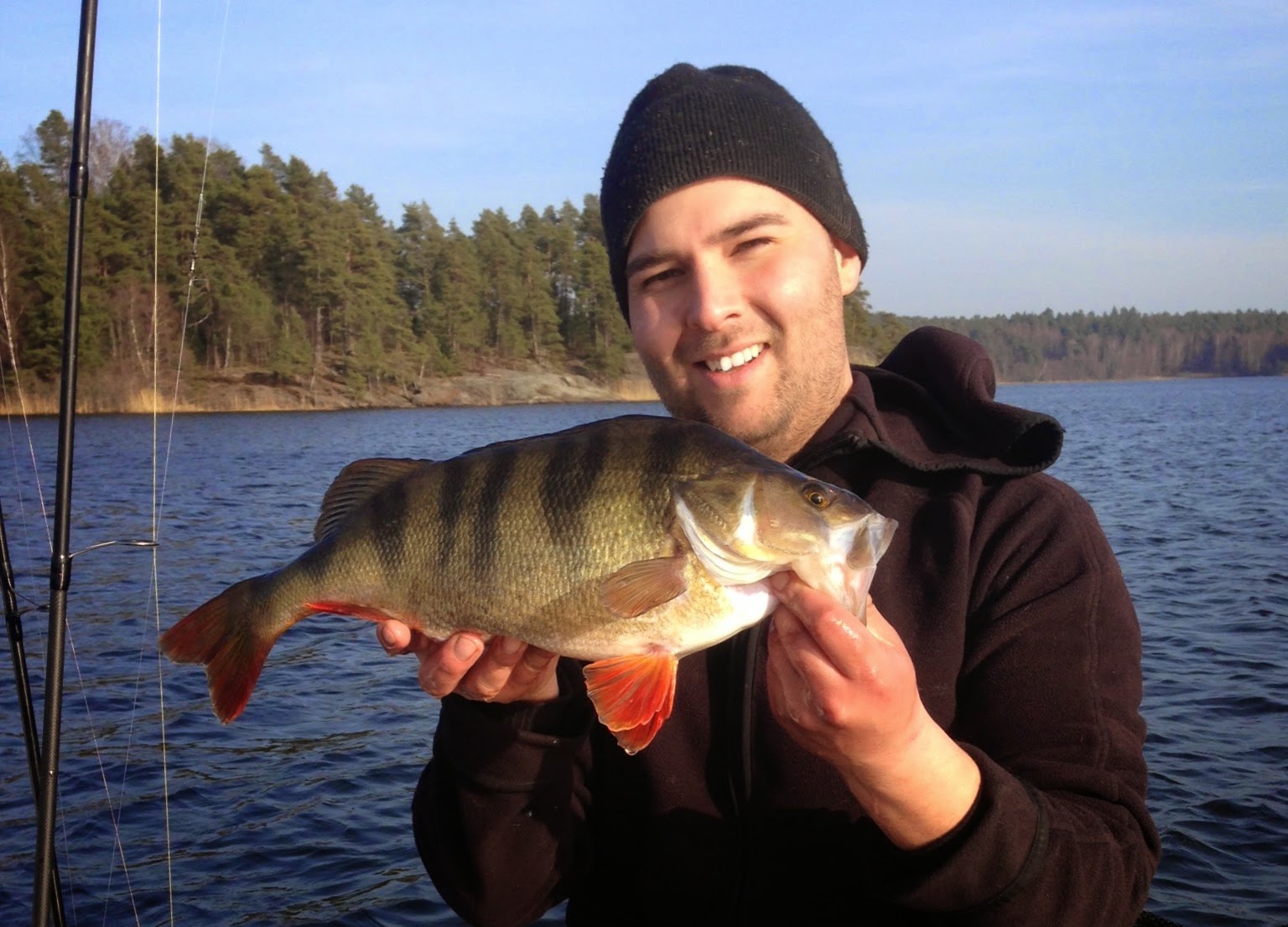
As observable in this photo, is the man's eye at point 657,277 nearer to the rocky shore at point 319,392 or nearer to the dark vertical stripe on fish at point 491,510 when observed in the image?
the dark vertical stripe on fish at point 491,510

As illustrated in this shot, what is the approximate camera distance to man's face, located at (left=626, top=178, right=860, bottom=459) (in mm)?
2852

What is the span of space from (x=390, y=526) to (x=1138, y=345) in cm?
17667

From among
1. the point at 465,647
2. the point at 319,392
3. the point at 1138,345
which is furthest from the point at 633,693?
the point at 1138,345

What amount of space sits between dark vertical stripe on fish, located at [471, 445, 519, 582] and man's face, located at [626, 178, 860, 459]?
60cm

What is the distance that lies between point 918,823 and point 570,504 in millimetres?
1057

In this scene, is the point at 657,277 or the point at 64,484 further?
the point at 64,484

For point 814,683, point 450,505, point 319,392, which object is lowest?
point 319,392

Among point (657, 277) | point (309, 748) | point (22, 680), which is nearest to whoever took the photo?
point (657, 277)

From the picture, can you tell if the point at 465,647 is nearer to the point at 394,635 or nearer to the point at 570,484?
the point at 394,635

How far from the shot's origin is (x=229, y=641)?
292cm

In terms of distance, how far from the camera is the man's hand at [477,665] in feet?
8.50

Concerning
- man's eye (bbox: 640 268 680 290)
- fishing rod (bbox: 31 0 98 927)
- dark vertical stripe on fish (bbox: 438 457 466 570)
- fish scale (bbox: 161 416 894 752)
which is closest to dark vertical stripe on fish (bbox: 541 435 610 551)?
fish scale (bbox: 161 416 894 752)

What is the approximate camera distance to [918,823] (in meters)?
2.08

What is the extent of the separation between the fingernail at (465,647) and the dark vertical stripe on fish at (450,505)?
0.20 metres
